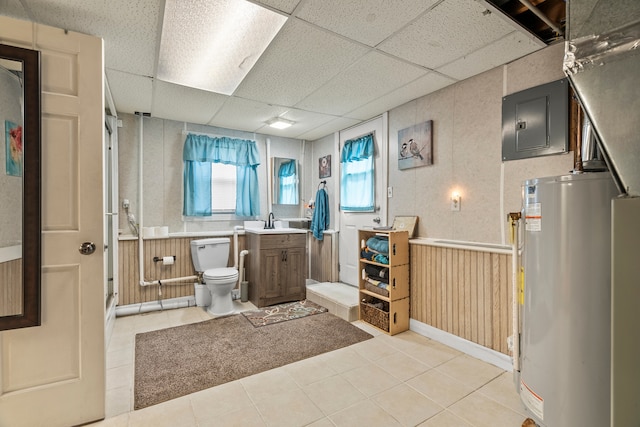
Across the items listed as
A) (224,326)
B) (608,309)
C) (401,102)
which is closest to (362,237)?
(401,102)

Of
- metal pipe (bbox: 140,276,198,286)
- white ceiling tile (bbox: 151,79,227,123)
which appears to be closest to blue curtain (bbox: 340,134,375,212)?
white ceiling tile (bbox: 151,79,227,123)

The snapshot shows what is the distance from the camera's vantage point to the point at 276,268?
3.76 metres

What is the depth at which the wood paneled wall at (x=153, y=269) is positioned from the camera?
3.45 m

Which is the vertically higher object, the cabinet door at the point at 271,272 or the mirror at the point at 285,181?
the mirror at the point at 285,181

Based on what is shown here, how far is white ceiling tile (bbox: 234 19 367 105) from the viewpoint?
6.49ft

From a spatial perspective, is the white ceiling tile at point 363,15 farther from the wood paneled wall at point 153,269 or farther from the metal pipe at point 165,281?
the metal pipe at point 165,281

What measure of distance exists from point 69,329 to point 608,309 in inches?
103

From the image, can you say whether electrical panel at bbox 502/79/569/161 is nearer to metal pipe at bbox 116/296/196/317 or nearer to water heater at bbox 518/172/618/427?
water heater at bbox 518/172/618/427

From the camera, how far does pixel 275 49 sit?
2.12 metres

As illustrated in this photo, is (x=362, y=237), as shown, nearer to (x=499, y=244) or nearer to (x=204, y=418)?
(x=499, y=244)

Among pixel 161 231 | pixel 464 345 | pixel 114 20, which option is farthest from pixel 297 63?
pixel 464 345

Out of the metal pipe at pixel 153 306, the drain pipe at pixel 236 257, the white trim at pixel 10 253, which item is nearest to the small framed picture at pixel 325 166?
the drain pipe at pixel 236 257

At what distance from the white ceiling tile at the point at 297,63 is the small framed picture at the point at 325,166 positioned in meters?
1.57

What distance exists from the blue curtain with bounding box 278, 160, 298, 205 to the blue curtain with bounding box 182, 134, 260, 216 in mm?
409
